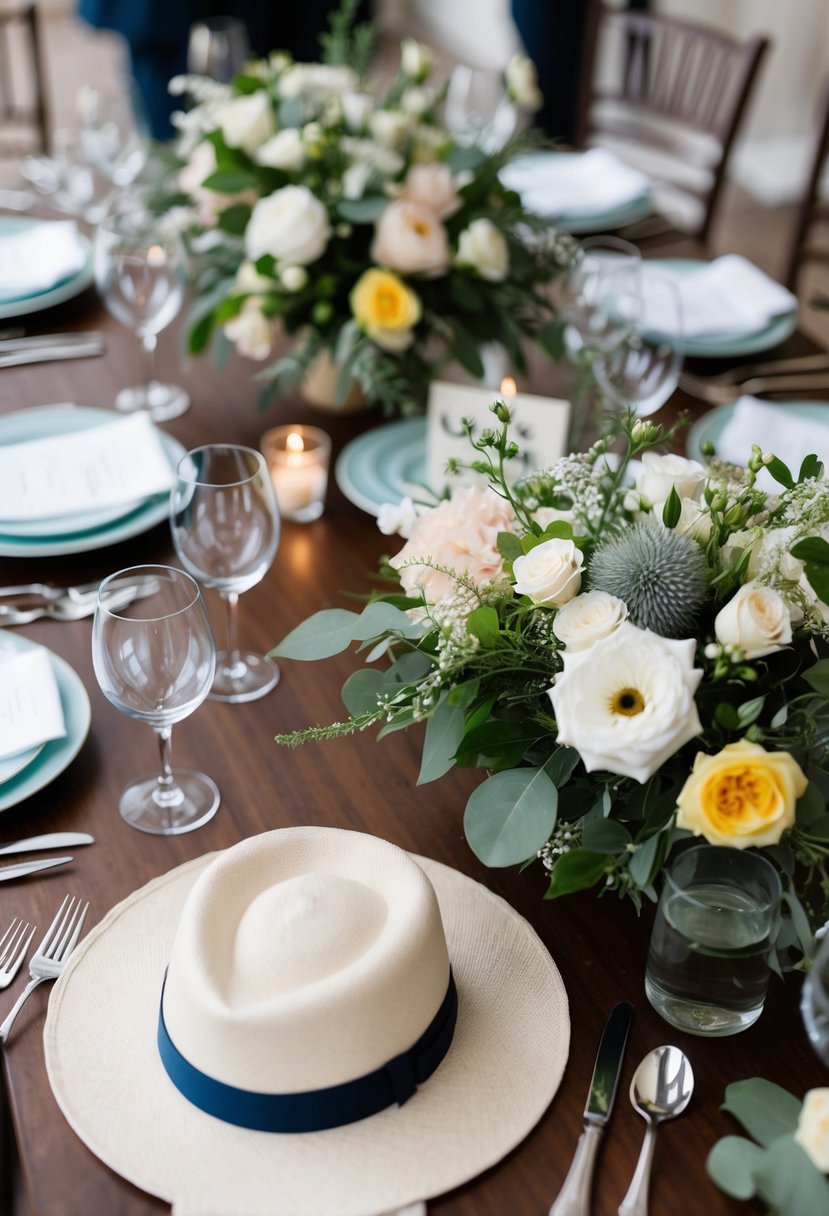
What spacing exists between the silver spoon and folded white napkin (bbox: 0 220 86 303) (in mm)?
1453

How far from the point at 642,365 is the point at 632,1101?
96 cm

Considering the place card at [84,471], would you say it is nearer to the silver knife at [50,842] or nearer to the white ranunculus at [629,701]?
the silver knife at [50,842]

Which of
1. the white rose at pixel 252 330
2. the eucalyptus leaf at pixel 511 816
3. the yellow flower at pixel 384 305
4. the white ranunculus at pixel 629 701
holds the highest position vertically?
the white ranunculus at pixel 629 701

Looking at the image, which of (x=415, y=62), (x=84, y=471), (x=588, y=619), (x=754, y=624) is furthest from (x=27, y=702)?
(x=415, y=62)

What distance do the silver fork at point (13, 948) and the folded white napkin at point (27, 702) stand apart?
180 mm

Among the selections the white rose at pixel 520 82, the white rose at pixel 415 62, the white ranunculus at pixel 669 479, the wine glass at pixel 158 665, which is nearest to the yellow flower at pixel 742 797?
the white ranunculus at pixel 669 479

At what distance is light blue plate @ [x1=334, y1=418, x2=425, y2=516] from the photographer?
1468 mm

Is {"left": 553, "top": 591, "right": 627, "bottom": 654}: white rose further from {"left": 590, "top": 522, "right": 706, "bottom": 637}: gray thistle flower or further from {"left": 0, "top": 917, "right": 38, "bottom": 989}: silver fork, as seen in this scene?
{"left": 0, "top": 917, "right": 38, "bottom": 989}: silver fork

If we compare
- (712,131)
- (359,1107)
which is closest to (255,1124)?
(359,1107)

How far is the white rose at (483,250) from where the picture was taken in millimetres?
1504

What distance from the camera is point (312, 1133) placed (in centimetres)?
76

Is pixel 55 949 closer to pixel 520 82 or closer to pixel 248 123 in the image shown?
pixel 248 123

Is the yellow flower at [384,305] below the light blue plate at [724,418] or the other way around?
the other way around

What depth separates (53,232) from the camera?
2.00m
